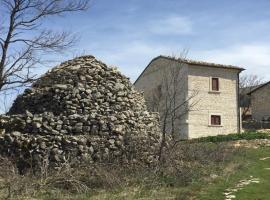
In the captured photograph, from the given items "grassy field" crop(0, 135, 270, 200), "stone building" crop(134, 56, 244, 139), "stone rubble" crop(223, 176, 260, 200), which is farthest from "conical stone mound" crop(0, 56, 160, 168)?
"stone building" crop(134, 56, 244, 139)

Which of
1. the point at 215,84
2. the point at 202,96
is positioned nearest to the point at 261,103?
the point at 215,84

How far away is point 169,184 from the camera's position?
12.0m

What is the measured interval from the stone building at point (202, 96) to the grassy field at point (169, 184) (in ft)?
55.0

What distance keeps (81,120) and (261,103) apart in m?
32.7

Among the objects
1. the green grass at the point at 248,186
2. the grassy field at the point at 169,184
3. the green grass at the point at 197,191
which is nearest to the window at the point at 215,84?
the green grass at the point at 248,186

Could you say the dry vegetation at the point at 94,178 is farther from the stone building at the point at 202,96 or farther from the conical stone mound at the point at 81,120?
the stone building at the point at 202,96

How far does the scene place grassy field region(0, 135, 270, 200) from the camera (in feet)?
35.0

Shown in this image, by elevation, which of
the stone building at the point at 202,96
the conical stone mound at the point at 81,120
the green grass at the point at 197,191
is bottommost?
the green grass at the point at 197,191

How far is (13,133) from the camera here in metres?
13.4

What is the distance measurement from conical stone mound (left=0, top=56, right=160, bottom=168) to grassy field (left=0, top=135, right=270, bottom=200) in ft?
3.16

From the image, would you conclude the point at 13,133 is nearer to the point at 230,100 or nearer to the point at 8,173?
the point at 8,173

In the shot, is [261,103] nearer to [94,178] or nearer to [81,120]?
[81,120]

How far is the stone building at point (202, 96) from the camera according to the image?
32.2m

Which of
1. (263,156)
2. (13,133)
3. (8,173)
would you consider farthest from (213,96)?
(8,173)
